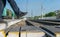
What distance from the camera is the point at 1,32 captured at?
2.69 m

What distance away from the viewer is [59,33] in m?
2.48

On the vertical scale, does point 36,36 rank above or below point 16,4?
below

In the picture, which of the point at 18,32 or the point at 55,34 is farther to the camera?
the point at 18,32

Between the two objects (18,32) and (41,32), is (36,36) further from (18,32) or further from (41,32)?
(18,32)

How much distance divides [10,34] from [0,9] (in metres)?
13.9

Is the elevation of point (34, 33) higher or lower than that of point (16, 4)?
lower

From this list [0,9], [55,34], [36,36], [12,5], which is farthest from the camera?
[0,9]

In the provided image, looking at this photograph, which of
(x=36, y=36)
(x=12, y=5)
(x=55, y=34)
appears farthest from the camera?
(x=12, y=5)

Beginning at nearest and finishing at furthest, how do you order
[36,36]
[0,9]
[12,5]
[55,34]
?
[55,34] < [36,36] < [12,5] < [0,9]

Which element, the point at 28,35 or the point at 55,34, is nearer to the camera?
the point at 55,34

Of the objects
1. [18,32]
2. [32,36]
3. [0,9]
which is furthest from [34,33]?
[0,9]

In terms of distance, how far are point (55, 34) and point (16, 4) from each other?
1275cm

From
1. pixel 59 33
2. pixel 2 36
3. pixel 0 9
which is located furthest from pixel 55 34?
pixel 0 9

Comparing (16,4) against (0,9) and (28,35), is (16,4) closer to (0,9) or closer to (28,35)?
(0,9)
